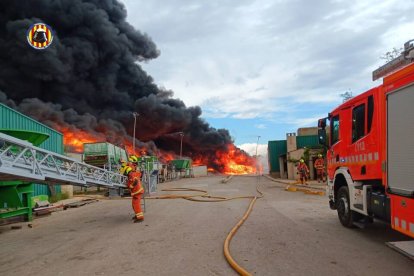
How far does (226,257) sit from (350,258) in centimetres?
172

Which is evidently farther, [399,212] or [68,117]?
[68,117]

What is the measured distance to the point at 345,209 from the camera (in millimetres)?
7430

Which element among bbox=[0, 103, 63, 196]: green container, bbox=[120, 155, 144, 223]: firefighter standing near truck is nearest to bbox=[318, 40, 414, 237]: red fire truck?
bbox=[120, 155, 144, 223]: firefighter standing near truck

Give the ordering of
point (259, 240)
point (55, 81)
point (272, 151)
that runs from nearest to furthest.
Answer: point (259, 240)
point (272, 151)
point (55, 81)

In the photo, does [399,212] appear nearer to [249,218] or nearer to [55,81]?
[249,218]

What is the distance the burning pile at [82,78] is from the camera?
1674 inches

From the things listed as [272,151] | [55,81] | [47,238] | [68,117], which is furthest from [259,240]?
[55,81]

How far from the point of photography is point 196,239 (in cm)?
672

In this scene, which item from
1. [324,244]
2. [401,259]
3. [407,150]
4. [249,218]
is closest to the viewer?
[407,150]

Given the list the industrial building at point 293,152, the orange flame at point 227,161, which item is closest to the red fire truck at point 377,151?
the industrial building at point 293,152

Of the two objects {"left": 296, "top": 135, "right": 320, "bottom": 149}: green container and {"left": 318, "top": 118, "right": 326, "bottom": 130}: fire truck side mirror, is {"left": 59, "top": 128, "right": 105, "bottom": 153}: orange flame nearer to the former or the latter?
{"left": 296, "top": 135, "right": 320, "bottom": 149}: green container

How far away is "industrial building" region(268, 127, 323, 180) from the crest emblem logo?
25574 mm

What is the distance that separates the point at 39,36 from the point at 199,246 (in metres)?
39.5

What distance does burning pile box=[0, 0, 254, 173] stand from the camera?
140 ft
